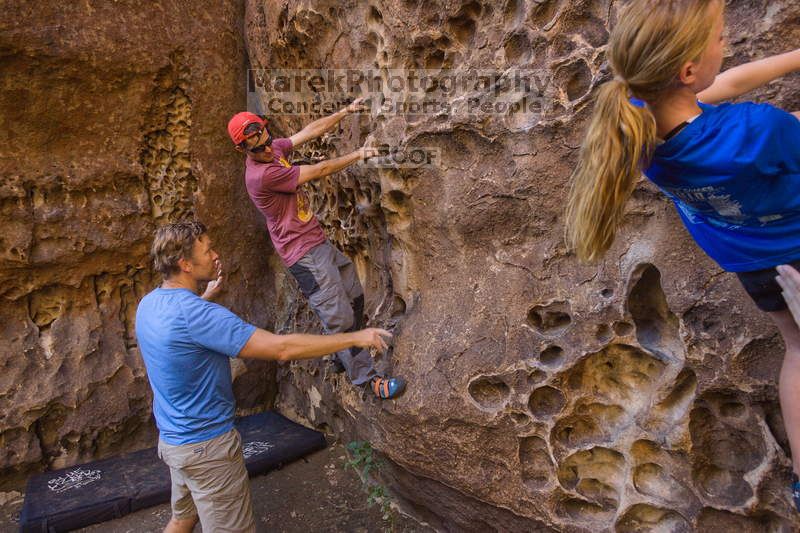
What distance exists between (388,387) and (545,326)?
2.66ft

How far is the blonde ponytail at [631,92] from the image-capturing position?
1.23m

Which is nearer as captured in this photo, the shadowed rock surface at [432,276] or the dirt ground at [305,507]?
the shadowed rock surface at [432,276]

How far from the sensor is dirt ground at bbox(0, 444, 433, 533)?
3146 millimetres

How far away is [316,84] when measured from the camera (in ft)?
11.6

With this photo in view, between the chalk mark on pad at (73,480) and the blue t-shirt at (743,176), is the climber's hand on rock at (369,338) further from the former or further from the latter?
the chalk mark on pad at (73,480)

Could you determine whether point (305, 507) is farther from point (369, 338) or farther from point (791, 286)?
point (791, 286)

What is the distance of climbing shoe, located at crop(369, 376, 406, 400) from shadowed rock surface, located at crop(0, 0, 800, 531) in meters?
0.06

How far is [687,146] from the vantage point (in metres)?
1.32

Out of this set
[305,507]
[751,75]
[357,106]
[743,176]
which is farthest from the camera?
[305,507]

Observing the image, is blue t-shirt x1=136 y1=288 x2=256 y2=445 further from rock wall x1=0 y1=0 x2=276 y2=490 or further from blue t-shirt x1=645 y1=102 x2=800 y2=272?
rock wall x1=0 y1=0 x2=276 y2=490

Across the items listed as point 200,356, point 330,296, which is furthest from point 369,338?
point 330,296

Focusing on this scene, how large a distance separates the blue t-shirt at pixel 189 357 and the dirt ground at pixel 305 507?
3.59 feet

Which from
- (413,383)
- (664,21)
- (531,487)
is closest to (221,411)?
(413,383)

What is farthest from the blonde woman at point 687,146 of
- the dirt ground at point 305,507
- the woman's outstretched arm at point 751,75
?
the dirt ground at point 305,507
